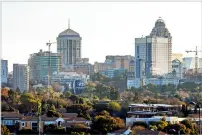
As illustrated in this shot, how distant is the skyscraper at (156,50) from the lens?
35750 millimetres

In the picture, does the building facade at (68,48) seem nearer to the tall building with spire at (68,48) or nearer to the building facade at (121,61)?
the tall building with spire at (68,48)

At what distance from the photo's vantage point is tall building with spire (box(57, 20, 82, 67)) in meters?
39.8

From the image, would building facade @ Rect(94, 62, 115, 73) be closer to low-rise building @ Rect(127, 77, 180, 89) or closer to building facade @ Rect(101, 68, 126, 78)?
building facade @ Rect(101, 68, 126, 78)

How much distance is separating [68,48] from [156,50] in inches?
194

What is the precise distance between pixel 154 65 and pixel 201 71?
10.3 feet

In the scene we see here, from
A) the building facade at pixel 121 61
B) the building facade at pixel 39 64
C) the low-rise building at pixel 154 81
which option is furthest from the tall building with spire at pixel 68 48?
the low-rise building at pixel 154 81

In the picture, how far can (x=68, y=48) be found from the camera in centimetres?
4078

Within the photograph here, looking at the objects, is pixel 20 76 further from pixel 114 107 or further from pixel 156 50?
pixel 114 107

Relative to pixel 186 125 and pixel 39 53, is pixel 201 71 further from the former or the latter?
pixel 186 125

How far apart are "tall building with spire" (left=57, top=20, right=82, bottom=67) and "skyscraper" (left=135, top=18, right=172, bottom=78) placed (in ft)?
12.4

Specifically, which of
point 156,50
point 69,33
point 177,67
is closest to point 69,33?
point 69,33

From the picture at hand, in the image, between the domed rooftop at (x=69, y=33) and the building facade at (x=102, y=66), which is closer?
the domed rooftop at (x=69, y=33)

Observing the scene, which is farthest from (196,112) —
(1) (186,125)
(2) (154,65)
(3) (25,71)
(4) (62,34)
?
(4) (62,34)

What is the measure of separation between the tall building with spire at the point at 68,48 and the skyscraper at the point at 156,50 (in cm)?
378
